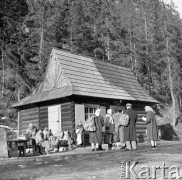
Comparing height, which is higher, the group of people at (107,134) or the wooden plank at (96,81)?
the wooden plank at (96,81)

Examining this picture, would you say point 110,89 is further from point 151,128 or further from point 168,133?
point 168,133

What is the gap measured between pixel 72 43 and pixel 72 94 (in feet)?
57.2

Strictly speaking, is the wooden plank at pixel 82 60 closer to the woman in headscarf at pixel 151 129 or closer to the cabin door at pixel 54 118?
the cabin door at pixel 54 118

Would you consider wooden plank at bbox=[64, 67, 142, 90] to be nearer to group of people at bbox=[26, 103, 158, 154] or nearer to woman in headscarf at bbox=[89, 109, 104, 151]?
group of people at bbox=[26, 103, 158, 154]

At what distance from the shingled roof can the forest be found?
959 centimetres

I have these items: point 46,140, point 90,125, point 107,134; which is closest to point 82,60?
point 107,134

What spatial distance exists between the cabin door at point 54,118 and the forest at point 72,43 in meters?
12.0

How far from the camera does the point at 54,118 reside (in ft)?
56.1

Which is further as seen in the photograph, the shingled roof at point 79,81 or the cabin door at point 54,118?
the cabin door at point 54,118

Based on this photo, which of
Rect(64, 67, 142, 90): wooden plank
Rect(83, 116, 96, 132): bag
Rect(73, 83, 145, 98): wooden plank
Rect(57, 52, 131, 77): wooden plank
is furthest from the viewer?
Rect(57, 52, 131, 77): wooden plank

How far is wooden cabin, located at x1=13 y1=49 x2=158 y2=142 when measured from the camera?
16.2m

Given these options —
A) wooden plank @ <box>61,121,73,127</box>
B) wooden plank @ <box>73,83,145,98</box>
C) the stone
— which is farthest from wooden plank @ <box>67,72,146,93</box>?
the stone

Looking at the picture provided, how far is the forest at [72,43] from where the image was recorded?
30.6m

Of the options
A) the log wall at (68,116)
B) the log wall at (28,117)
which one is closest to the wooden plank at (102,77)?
the log wall at (68,116)
